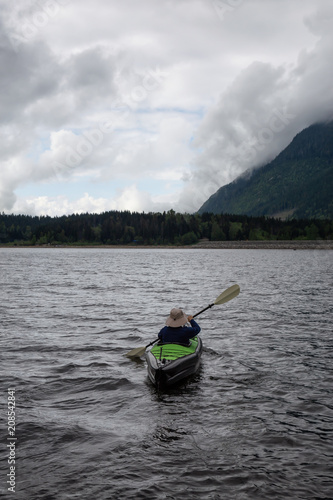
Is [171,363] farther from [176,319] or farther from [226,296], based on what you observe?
[226,296]

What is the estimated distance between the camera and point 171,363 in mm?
12625

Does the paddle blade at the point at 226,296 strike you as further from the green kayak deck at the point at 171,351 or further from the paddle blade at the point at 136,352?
the green kayak deck at the point at 171,351

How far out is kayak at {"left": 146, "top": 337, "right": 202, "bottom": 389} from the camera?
1241 cm

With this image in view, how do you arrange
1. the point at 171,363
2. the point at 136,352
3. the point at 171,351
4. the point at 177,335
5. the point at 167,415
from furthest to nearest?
the point at 136,352, the point at 177,335, the point at 171,351, the point at 171,363, the point at 167,415

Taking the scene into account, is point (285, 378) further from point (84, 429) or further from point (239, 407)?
point (84, 429)

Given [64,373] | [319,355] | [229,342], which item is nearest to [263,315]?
[229,342]

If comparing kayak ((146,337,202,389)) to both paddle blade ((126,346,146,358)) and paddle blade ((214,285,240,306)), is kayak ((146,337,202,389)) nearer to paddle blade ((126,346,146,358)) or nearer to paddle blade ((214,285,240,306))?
paddle blade ((126,346,146,358))

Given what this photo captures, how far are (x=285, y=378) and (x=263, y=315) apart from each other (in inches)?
493

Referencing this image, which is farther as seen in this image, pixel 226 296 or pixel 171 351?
pixel 226 296

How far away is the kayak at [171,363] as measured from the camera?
12.4 meters

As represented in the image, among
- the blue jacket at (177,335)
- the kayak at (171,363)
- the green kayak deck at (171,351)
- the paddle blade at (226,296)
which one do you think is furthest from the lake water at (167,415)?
the paddle blade at (226,296)

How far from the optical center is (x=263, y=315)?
2602cm

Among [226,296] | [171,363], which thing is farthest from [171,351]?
[226,296]

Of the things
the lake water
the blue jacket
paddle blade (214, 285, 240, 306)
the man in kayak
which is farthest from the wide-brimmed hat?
paddle blade (214, 285, 240, 306)
